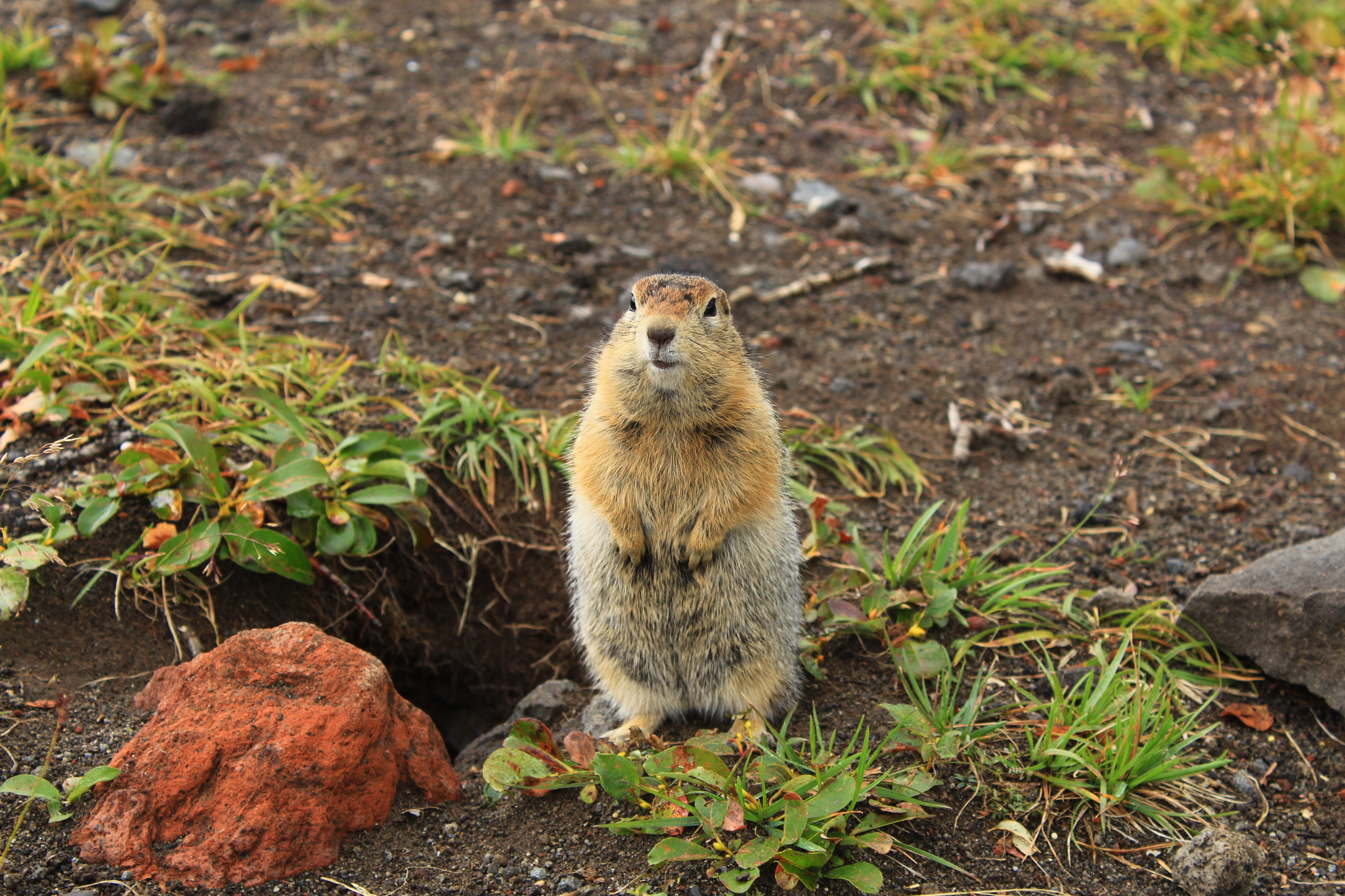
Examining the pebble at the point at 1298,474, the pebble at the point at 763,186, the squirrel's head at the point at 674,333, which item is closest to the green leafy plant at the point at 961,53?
the pebble at the point at 763,186

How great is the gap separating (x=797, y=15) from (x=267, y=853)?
26.1ft

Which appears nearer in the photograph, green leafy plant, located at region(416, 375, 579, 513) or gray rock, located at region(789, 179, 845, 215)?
green leafy plant, located at region(416, 375, 579, 513)

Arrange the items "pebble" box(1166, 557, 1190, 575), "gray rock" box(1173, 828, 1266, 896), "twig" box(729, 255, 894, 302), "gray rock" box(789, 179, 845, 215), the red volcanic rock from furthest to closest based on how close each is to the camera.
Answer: "gray rock" box(789, 179, 845, 215) → "twig" box(729, 255, 894, 302) → "pebble" box(1166, 557, 1190, 575) → "gray rock" box(1173, 828, 1266, 896) → the red volcanic rock

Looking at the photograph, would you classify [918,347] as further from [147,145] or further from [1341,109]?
[147,145]

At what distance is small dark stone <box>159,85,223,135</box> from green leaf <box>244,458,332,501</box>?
13.2 ft

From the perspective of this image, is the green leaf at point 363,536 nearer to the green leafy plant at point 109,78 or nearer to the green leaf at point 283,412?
the green leaf at point 283,412

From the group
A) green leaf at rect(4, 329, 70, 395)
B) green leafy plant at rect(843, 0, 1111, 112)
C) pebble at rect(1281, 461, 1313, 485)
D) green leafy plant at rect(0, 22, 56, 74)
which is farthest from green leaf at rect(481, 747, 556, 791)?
green leafy plant at rect(0, 22, 56, 74)

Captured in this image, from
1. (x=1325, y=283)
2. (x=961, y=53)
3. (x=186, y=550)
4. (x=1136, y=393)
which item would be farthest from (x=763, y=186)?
(x=186, y=550)

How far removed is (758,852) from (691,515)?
1.21 m

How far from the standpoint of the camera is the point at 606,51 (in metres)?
8.19

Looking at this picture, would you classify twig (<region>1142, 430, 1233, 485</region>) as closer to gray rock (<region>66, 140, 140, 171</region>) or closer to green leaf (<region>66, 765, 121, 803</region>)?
green leaf (<region>66, 765, 121, 803</region>)

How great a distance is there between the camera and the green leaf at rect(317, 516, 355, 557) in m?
4.00

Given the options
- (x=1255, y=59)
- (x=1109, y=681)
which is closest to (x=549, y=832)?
(x=1109, y=681)

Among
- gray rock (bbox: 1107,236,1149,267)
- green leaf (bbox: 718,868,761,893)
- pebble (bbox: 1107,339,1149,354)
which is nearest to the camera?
green leaf (bbox: 718,868,761,893)
